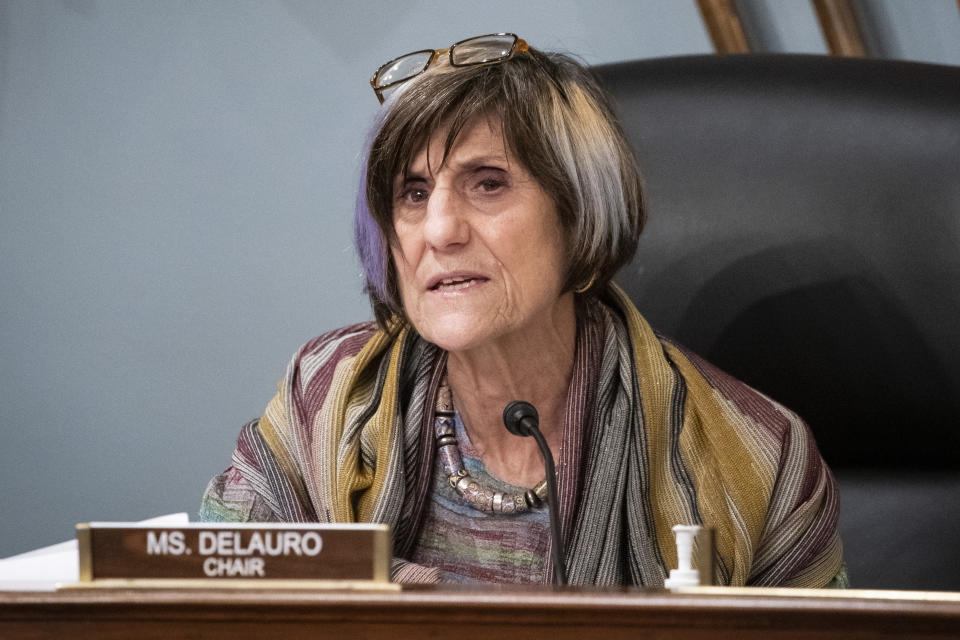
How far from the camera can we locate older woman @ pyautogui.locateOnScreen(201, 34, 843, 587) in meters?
1.14

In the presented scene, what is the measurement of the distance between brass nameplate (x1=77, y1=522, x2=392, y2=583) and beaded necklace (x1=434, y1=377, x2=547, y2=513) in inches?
20.5

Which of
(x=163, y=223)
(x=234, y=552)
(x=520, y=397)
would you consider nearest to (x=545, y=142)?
(x=520, y=397)

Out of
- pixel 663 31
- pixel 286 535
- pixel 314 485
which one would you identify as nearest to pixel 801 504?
pixel 314 485

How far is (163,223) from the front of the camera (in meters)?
1.83

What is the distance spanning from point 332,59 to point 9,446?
2.99 feet

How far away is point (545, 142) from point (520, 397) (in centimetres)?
29

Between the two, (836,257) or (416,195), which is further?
(836,257)

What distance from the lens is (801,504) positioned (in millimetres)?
1169

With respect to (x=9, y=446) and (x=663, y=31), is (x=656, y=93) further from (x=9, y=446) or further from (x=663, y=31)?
(x=9, y=446)

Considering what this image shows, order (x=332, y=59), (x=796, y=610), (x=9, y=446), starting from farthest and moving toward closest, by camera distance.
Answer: (x=9, y=446) → (x=332, y=59) → (x=796, y=610)

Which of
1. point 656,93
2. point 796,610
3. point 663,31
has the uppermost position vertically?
point 663,31

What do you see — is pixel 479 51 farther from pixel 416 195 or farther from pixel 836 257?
pixel 836 257

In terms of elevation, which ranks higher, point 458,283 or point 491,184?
point 491,184

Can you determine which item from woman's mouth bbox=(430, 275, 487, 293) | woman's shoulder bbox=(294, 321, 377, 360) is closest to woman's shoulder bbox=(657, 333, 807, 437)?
woman's mouth bbox=(430, 275, 487, 293)
